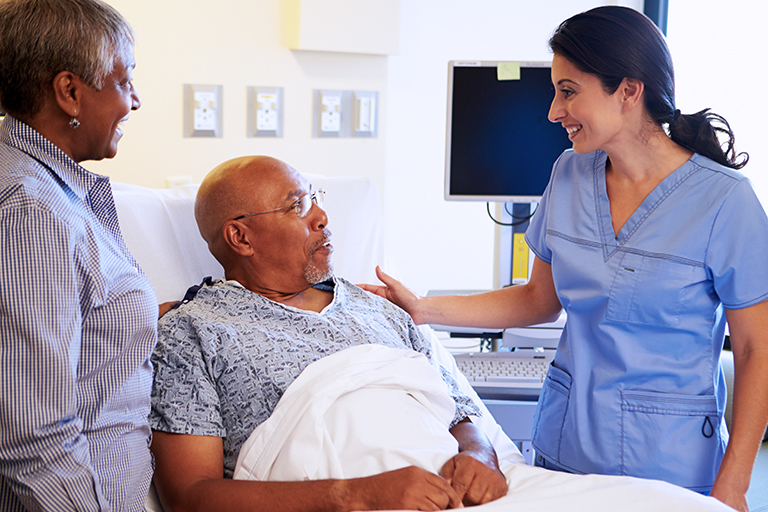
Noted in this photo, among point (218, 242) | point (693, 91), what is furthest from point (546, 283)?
point (693, 91)

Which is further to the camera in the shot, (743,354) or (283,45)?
(283,45)

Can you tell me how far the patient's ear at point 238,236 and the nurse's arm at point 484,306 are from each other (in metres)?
0.35

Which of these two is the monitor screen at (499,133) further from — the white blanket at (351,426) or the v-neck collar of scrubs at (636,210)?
the white blanket at (351,426)

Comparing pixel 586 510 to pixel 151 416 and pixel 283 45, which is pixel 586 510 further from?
pixel 283 45

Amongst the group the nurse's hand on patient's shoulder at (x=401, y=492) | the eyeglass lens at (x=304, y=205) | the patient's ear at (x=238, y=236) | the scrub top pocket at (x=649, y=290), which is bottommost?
the nurse's hand on patient's shoulder at (x=401, y=492)

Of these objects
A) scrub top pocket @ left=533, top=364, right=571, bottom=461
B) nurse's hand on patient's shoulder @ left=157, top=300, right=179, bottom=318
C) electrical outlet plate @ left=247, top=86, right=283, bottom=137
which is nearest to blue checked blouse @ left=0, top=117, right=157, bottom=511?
nurse's hand on patient's shoulder @ left=157, top=300, right=179, bottom=318

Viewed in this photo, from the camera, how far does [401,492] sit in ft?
3.72

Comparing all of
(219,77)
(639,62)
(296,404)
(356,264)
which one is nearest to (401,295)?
(356,264)

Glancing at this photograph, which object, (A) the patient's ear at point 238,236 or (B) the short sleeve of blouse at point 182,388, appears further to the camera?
(A) the patient's ear at point 238,236

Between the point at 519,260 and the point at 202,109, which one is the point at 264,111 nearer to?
the point at 202,109

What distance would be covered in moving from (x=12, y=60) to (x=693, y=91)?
9.33 feet

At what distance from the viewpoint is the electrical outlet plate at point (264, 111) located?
2.40 metres

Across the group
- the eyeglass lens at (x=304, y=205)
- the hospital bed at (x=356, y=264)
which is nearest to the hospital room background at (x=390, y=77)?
the hospital bed at (x=356, y=264)

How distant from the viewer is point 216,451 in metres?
1.24
